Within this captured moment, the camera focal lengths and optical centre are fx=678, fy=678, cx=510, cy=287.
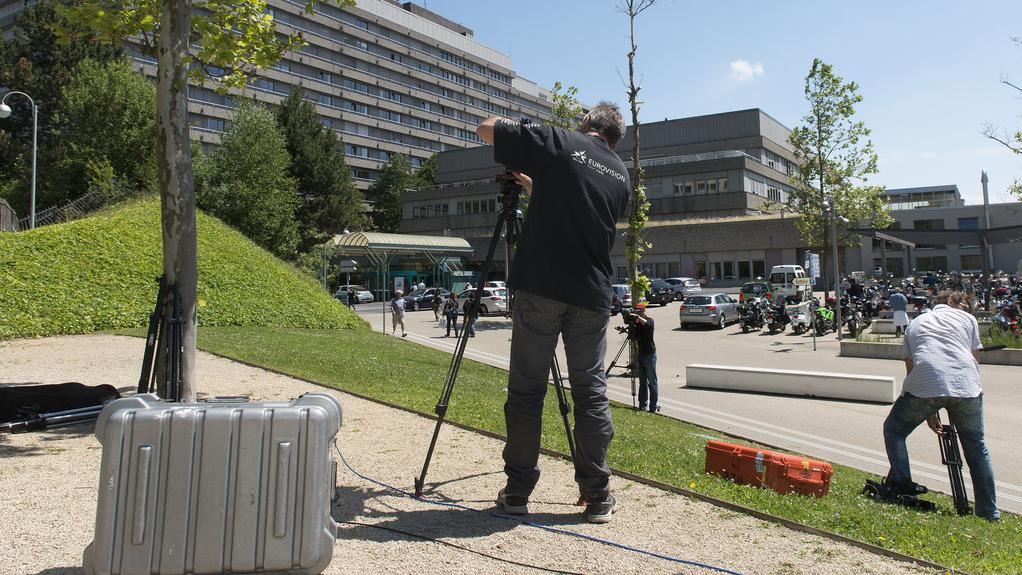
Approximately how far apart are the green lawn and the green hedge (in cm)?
298

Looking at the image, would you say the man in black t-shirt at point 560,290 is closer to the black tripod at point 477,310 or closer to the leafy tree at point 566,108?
the black tripod at point 477,310

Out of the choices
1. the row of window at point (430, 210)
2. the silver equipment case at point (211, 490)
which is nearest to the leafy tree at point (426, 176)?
the row of window at point (430, 210)

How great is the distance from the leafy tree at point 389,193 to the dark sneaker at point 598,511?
80.4 meters

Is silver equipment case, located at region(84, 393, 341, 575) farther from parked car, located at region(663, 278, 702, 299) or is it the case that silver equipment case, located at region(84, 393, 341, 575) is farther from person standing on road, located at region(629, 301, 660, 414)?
parked car, located at region(663, 278, 702, 299)

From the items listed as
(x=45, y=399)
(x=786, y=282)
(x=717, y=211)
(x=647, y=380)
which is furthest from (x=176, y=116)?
(x=717, y=211)

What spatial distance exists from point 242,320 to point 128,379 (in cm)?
820

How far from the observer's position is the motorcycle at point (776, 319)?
27.0 meters

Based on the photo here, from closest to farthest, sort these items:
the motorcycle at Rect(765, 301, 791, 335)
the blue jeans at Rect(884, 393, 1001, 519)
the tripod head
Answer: the tripod head → the blue jeans at Rect(884, 393, 1001, 519) → the motorcycle at Rect(765, 301, 791, 335)

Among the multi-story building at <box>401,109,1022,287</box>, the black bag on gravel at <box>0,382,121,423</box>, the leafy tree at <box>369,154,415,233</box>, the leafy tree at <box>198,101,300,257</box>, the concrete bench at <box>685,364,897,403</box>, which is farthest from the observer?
the leafy tree at <box>369,154,415,233</box>

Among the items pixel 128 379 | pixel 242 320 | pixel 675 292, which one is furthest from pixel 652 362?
pixel 675 292

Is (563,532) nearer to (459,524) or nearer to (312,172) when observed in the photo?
(459,524)

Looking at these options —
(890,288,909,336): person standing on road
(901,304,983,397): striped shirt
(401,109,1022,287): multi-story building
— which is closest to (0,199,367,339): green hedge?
(901,304,983,397): striped shirt

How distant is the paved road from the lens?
27.5 feet

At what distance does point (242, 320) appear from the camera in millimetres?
18062
